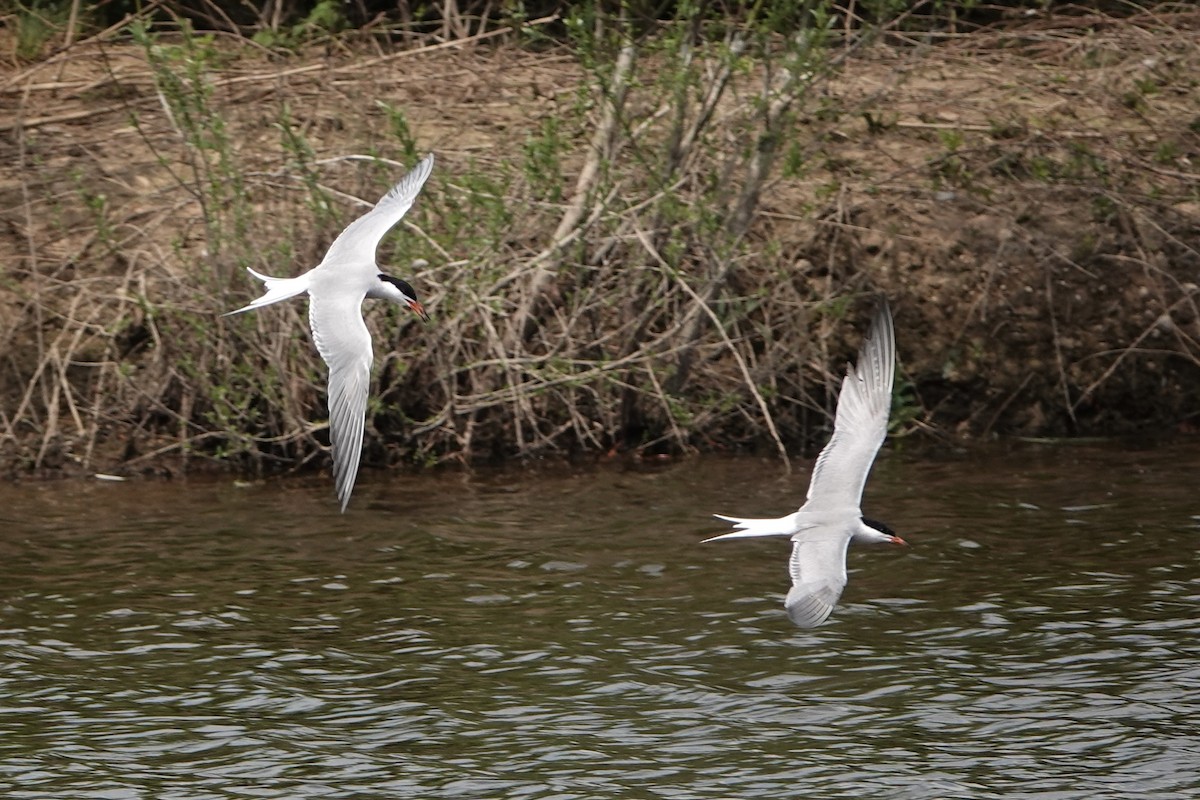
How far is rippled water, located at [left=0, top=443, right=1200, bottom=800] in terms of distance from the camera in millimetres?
6973

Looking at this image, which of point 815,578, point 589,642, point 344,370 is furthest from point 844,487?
point 344,370

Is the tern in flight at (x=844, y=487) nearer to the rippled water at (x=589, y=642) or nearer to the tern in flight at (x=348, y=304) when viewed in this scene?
the rippled water at (x=589, y=642)

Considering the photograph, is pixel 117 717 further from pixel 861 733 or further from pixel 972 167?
pixel 972 167

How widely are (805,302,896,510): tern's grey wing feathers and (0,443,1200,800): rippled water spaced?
782 millimetres

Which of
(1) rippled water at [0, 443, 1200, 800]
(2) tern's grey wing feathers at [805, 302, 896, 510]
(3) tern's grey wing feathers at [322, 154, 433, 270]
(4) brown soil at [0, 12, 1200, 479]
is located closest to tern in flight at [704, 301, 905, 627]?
(2) tern's grey wing feathers at [805, 302, 896, 510]

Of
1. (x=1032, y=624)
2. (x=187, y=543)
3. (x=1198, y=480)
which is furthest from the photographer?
(x=1198, y=480)

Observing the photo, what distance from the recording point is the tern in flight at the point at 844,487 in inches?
301

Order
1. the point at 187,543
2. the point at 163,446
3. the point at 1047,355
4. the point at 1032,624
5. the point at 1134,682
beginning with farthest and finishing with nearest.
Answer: the point at 1047,355
the point at 163,446
the point at 187,543
the point at 1032,624
the point at 1134,682

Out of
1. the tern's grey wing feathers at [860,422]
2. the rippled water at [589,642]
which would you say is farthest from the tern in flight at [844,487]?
the rippled water at [589,642]

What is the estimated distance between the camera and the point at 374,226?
29.9ft

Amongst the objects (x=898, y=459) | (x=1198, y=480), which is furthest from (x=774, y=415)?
(x=1198, y=480)

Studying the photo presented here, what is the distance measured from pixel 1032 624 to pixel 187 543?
4.72 meters

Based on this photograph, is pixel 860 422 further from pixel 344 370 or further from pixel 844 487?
pixel 344 370

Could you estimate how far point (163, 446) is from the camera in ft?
40.5
